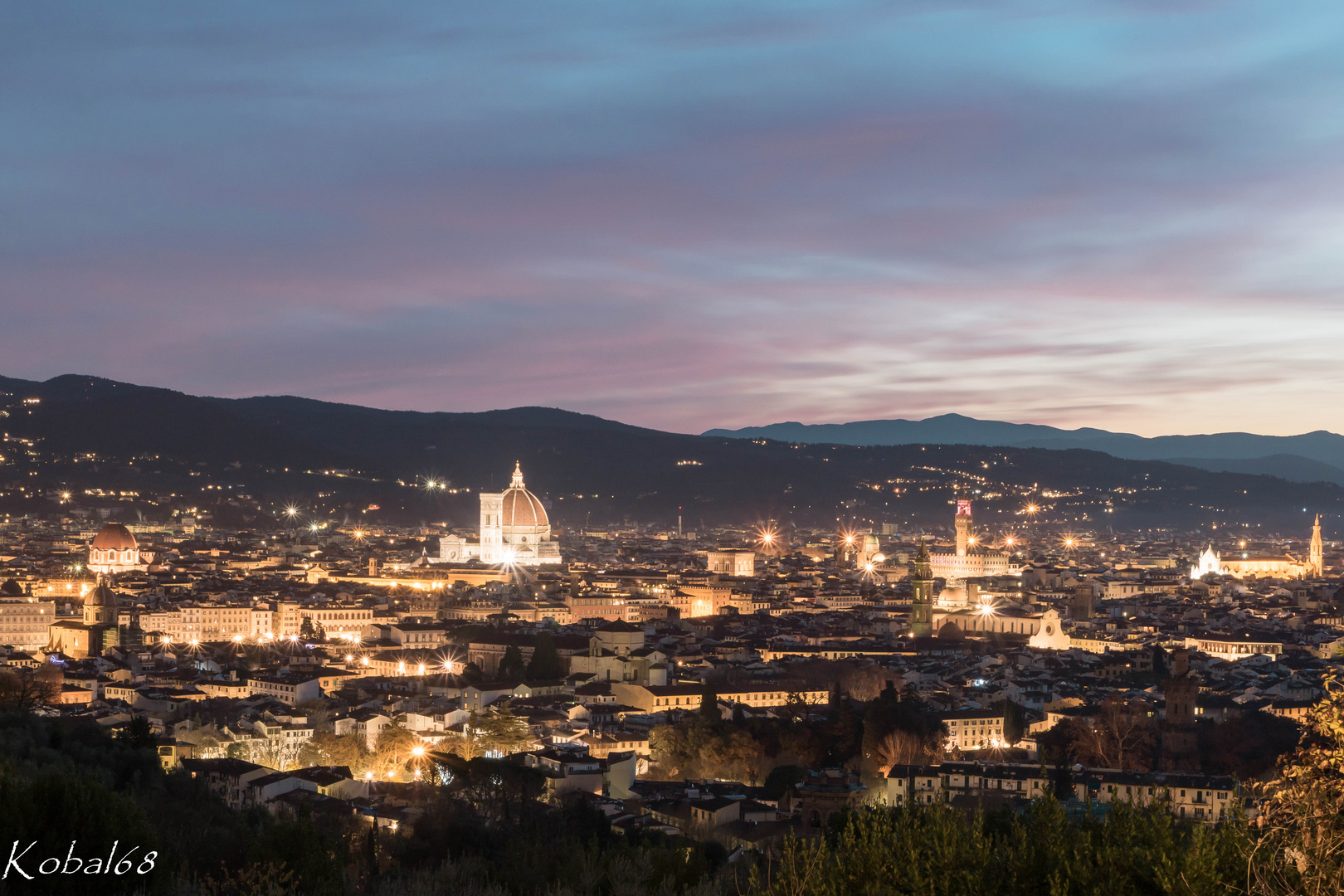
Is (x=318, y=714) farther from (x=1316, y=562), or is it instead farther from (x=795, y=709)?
(x=1316, y=562)

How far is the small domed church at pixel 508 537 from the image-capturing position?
87562 millimetres

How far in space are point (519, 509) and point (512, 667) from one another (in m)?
49.5

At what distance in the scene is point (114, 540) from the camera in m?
73.3

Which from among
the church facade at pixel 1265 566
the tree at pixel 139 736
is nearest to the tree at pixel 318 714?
the tree at pixel 139 736

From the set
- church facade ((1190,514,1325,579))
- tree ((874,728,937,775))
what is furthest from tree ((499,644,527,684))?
church facade ((1190,514,1325,579))

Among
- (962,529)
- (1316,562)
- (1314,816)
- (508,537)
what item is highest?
(1314,816)

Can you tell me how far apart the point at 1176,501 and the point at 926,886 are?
175864mm

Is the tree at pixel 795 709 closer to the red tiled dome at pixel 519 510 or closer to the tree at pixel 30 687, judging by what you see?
the tree at pixel 30 687

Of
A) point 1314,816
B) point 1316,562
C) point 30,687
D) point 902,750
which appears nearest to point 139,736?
point 30,687

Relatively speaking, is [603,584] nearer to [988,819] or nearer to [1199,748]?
[1199,748]

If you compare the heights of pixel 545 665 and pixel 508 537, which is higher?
pixel 508 537

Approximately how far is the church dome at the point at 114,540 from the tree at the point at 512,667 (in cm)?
3672

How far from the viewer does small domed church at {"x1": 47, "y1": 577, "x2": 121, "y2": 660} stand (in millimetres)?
45750

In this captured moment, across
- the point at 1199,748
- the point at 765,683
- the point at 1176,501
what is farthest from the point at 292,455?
the point at 1199,748
